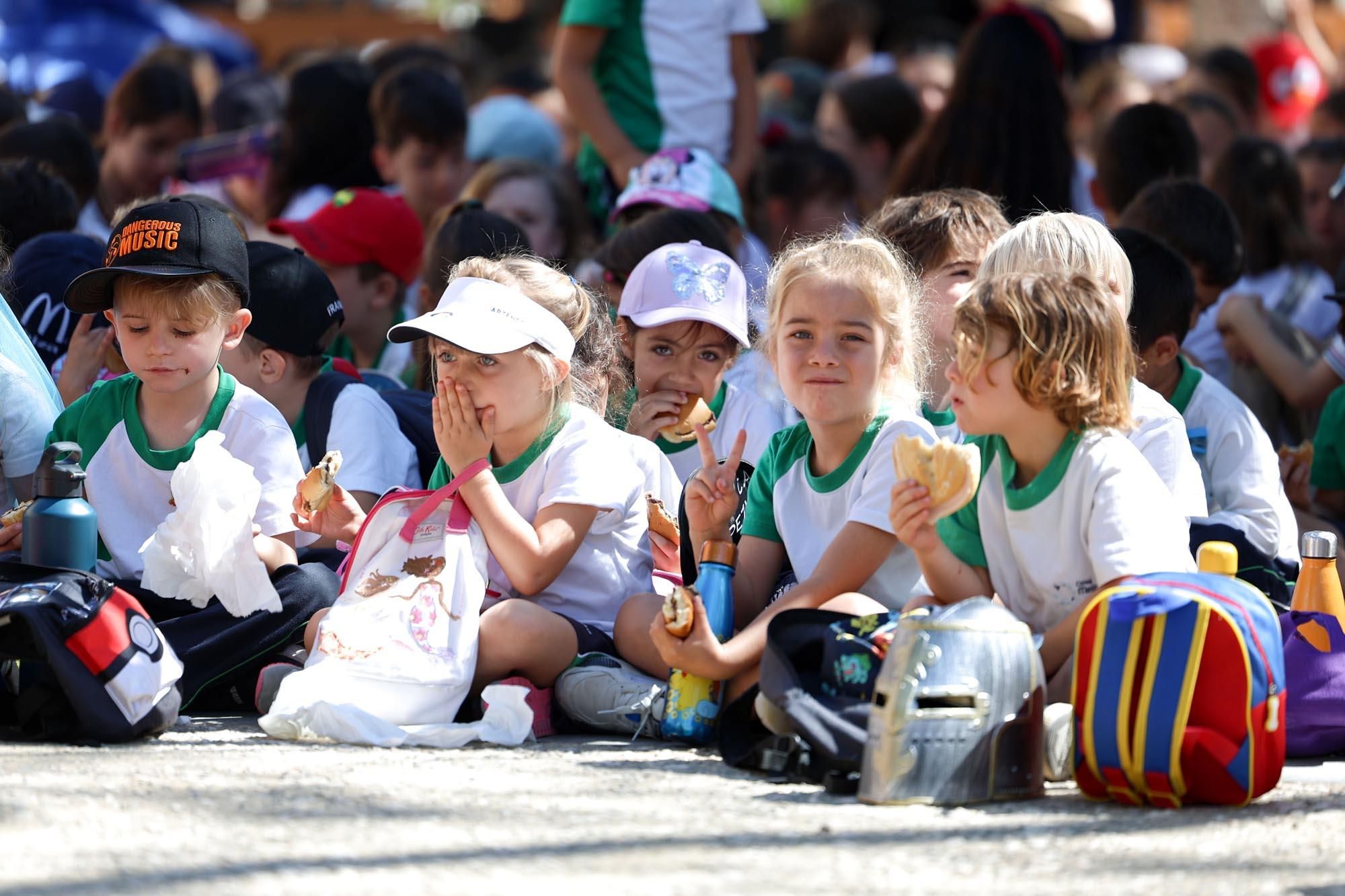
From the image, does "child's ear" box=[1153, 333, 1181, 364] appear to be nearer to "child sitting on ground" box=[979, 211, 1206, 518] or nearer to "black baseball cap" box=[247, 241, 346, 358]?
"child sitting on ground" box=[979, 211, 1206, 518]

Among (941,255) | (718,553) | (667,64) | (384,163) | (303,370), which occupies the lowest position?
(718,553)

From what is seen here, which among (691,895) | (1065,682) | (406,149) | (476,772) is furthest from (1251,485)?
(406,149)

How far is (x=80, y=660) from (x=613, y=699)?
3.82 feet

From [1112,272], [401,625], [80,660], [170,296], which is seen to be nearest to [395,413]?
[170,296]

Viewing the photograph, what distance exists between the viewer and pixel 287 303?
4.84 m

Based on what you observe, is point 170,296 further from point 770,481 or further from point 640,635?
point 770,481

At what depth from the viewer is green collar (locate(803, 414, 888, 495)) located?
3918mm

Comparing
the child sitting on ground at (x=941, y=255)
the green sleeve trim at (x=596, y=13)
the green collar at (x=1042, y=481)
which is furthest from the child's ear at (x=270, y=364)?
the green sleeve trim at (x=596, y=13)

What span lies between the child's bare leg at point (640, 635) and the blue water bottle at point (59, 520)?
1.24 m

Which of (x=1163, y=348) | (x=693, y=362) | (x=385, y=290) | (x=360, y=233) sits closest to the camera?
(x=1163, y=348)

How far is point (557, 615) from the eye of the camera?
4.02 metres

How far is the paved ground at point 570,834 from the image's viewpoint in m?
2.55

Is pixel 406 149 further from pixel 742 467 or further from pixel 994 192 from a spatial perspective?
pixel 742 467

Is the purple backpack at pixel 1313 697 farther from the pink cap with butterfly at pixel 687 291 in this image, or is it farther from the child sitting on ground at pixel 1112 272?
the pink cap with butterfly at pixel 687 291
